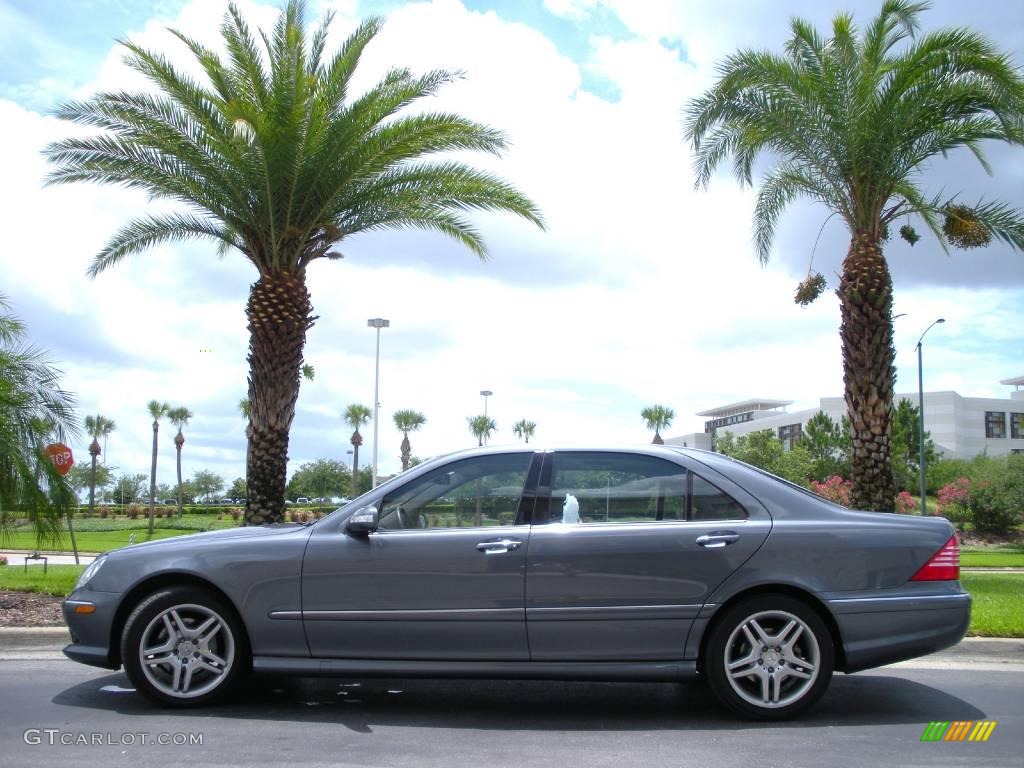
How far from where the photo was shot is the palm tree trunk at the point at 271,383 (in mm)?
13516

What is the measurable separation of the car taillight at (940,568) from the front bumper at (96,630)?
15.0ft

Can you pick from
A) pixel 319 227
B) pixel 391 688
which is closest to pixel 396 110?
pixel 319 227

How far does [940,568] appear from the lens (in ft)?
17.7

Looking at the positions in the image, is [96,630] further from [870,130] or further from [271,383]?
[870,130]

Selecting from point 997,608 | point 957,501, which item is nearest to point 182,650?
point 997,608

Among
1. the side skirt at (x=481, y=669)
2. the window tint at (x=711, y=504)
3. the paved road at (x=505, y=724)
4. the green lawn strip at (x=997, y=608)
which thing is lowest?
the paved road at (x=505, y=724)

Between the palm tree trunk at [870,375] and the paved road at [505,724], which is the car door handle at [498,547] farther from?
the palm tree trunk at [870,375]

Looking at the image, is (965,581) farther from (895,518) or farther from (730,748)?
(730,748)

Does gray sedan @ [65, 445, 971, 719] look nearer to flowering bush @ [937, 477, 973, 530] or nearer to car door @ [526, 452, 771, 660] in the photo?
car door @ [526, 452, 771, 660]

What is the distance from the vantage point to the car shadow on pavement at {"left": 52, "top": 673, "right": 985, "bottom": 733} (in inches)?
212

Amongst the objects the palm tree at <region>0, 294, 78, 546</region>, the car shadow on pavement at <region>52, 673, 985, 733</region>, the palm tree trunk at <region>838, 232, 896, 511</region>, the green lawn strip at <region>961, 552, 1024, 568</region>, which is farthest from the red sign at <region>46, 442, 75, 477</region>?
the green lawn strip at <region>961, 552, 1024, 568</region>

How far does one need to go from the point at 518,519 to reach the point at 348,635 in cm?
115

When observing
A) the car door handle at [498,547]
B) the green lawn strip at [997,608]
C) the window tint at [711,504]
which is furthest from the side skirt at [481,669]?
the green lawn strip at [997,608]

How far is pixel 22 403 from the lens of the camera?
1110 cm
